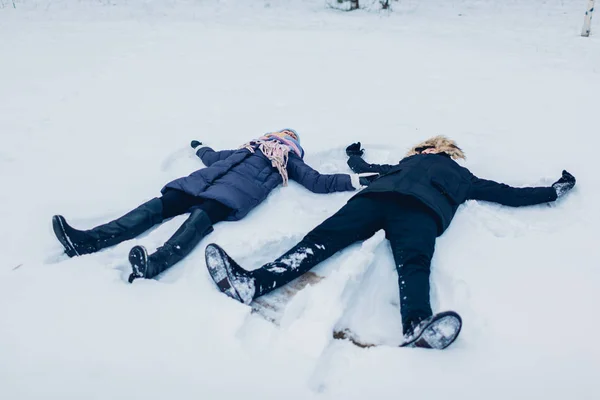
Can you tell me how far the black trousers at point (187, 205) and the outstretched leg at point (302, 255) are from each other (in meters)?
0.68

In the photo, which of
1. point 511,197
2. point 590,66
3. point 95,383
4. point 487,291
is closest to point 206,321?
point 95,383

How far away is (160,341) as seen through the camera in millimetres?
2020

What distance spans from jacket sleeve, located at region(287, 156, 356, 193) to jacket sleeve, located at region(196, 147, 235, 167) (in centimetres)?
55

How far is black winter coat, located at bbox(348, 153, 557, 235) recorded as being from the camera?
2.82m

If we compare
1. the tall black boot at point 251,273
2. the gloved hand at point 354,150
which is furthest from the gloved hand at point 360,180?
the tall black boot at point 251,273

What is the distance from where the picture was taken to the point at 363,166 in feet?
12.1

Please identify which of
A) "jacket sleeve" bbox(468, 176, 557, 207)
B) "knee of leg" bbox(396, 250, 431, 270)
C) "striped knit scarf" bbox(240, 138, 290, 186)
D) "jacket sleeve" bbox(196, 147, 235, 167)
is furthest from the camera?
"jacket sleeve" bbox(196, 147, 235, 167)

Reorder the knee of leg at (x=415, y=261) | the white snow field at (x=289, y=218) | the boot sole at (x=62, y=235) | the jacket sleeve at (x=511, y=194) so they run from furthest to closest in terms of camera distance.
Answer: the jacket sleeve at (x=511, y=194) < the boot sole at (x=62, y=235) < the knee of leg at (x=415, y=261) < the white snow field at (x=289, y=218)

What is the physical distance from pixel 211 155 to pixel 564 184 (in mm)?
2790

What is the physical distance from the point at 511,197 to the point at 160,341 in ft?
8.47

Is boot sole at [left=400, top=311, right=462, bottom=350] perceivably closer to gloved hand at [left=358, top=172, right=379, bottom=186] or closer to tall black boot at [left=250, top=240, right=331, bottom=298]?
tall black boot at [left=250, top=240, right=331, bottom=298]

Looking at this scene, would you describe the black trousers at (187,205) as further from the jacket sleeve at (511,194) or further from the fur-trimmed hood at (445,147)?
the jacket sleeve at (511,194)

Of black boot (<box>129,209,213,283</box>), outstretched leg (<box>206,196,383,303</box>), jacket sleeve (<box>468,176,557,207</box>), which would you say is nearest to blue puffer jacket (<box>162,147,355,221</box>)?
black boot (<box>129,209,213,283</box>)

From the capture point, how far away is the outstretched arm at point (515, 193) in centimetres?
318
